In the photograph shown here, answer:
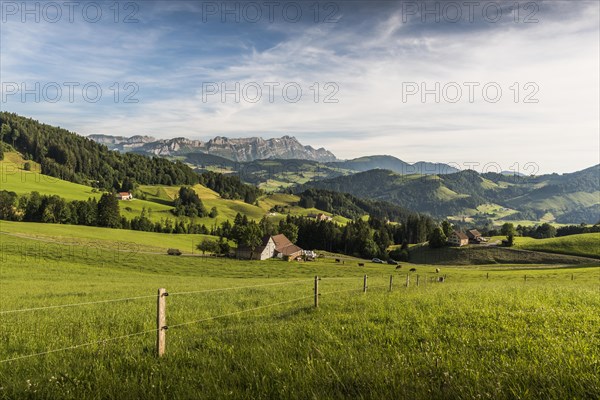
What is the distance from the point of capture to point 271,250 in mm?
129000

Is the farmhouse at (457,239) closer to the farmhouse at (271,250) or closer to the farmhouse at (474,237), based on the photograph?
the farmhouse at (474,237)

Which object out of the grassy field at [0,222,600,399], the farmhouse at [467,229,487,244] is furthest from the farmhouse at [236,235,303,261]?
the grassy field at [0,222,600,399]

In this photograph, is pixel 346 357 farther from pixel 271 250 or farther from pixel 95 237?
pixel 271 250

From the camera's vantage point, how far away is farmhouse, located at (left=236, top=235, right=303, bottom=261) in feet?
382

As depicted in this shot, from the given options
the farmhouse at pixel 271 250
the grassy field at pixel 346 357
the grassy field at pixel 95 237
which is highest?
the grassy field at pixel 346 357

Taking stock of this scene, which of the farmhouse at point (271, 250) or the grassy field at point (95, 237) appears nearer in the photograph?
the grassy field at point (95, 237)

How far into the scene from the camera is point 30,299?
26.8 metres

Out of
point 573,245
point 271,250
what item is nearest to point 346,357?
point 271,250

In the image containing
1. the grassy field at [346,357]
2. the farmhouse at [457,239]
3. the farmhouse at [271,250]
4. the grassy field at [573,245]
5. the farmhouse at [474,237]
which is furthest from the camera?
the farmhouse at [474,237]

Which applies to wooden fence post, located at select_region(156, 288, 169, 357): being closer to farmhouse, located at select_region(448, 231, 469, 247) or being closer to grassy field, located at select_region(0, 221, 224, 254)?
grassy field, located at select_region(0, 221, 224, 254)

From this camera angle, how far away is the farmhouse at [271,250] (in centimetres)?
11650

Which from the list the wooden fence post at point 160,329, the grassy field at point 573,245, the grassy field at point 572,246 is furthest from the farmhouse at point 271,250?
the wooden fence post at point 160,329

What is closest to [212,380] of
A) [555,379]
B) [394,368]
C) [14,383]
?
[394,368]

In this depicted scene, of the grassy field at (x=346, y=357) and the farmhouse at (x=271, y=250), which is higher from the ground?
the grassy field at (x=346, y=357)
